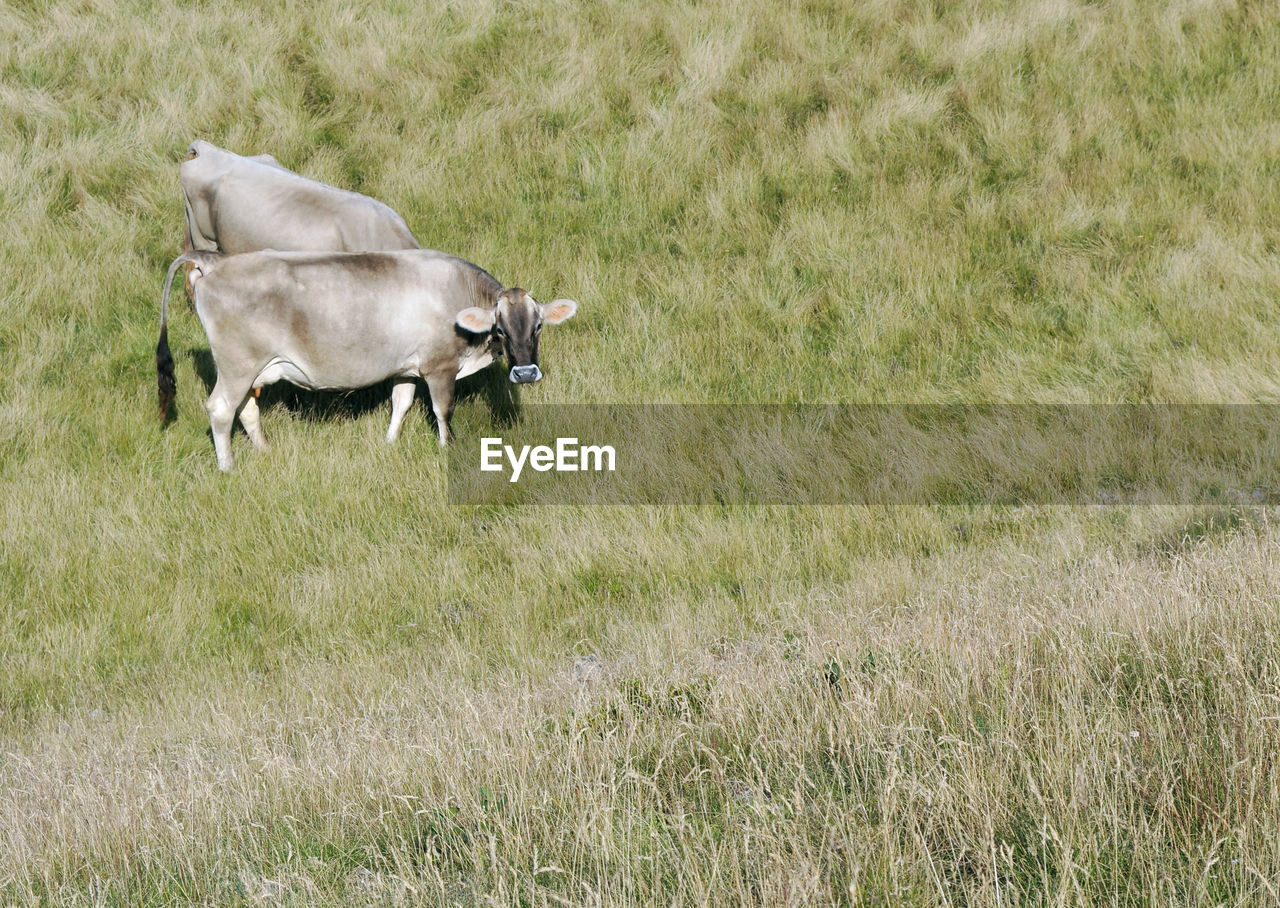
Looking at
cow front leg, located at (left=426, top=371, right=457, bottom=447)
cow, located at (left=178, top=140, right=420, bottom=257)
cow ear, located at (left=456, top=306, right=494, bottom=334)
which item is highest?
cow, located at (left=178, top=140, right=420, bottom=257)

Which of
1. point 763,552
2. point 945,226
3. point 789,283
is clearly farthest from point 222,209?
point 945,226

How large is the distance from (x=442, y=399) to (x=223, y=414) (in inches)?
63.8

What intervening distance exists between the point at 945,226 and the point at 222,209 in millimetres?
6765

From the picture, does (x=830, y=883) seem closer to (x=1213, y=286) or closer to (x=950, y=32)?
(x=1213, y=286)

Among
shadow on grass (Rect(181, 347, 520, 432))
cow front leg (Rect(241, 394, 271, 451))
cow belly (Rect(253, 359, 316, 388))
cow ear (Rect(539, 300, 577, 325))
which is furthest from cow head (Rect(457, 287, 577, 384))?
cow front leg (Rect(241, 394, 271, 451))

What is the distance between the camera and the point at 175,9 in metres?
13.6

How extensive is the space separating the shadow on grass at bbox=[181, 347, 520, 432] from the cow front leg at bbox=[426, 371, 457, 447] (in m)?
0.41

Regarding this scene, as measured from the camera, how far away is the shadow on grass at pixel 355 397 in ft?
28.0

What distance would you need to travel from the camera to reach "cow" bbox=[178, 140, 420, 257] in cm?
898

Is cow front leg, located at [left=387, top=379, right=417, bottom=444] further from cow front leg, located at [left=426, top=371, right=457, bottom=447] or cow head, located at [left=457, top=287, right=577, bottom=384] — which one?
cow head, located at [left=457, top=287, right=577, bottom=384]

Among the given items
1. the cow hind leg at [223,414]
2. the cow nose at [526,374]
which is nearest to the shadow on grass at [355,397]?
the cow hind leg at [223,414]

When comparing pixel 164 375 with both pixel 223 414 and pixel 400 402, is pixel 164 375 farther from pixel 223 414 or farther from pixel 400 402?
pixel 400 402

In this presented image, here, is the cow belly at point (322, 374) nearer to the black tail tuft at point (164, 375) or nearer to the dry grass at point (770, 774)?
the black tail tuft at point (164, 375)

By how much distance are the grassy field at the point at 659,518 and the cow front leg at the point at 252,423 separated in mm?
135
